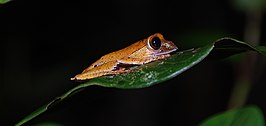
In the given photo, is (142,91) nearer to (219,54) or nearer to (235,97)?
(235,97)

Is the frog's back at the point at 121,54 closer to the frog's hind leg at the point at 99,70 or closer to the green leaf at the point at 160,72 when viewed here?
the frog's hind leg at the point at 99,70

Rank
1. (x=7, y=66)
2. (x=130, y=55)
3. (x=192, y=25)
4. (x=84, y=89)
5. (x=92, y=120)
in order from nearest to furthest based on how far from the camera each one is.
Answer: (x=84, y=89)
(x=130, y=55)
(x=7, y=66)
(x=92, y=120)
(x=192, y=25)

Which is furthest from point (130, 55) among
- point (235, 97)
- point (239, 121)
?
point (235, 97)

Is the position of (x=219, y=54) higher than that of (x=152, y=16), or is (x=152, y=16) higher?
(x=152, y=16)

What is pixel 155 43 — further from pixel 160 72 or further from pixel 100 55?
pixel 100 55

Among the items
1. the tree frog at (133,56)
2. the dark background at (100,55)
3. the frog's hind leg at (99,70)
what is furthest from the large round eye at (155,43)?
the dark background at (100,55)

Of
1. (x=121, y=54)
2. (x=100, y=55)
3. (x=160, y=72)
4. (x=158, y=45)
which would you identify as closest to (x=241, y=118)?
(x=158, y=45)

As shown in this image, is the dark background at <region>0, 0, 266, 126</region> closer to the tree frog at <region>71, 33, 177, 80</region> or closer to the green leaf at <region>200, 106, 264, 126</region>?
the tree frog at <region>71, 33, 177, 80</region>
